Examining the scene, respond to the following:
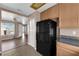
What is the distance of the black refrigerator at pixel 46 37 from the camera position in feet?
4.23

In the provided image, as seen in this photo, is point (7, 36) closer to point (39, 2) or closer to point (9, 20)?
point (9, 20)

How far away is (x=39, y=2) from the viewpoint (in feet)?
4.07

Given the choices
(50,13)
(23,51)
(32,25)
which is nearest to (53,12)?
(50,13)

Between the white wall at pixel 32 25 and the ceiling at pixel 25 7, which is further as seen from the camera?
the white wall at pixel 32 25

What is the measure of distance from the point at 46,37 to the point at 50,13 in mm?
341

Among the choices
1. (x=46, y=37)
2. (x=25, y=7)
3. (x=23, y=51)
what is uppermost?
(x=25, y=7)

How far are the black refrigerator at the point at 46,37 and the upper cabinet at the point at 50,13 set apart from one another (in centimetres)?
6

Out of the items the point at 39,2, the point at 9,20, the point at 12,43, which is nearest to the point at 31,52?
the point at 12,43

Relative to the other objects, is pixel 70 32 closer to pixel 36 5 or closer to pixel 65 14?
pixel 65 14

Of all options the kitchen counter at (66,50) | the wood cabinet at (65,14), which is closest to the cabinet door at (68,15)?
the wood cabinet at (65,14)

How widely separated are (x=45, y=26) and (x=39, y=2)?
13.4 inches

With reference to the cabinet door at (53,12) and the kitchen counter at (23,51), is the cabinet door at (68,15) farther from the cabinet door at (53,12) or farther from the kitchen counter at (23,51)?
the kitchen counter at (23,51)

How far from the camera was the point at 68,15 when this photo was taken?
123 centimetres

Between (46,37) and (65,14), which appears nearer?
(65,14)
